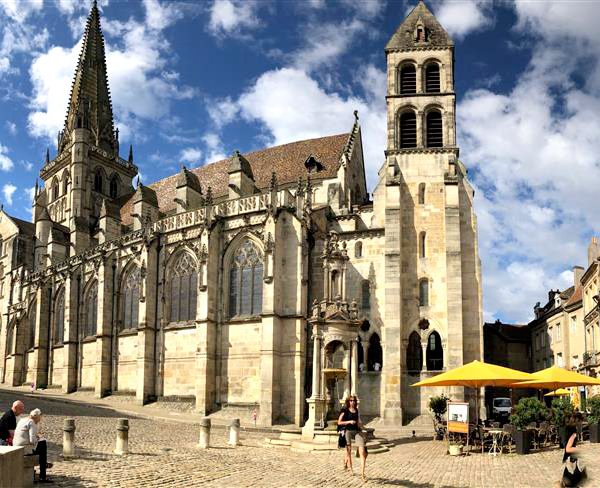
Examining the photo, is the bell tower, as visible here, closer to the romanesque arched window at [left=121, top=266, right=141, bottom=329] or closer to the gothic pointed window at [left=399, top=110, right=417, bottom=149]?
the gothic pointed window at [left=399, top=110, right=417, bottom=149]

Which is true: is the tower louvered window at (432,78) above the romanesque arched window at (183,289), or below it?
above

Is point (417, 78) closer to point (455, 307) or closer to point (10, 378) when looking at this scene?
point (455, 307)

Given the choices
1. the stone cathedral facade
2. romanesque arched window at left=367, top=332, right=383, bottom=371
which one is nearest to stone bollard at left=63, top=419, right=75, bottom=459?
the stone cathedral facade

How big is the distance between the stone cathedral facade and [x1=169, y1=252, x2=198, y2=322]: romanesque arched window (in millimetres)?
85

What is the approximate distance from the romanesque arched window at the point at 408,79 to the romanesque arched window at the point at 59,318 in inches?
1043

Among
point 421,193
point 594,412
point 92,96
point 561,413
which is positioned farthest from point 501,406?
point 92,96

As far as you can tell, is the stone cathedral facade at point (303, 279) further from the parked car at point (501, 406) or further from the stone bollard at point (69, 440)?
the stone bollard at point (69, 440)

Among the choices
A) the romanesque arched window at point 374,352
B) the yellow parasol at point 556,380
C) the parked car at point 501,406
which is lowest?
the parked car at point 501,406

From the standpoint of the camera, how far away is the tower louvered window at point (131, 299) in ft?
121

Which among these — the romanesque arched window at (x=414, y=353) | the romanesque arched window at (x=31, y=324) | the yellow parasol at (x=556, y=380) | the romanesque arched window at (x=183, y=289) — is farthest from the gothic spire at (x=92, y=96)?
the yellow parasol at (x=556, y=380)

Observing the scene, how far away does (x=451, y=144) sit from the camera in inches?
1270

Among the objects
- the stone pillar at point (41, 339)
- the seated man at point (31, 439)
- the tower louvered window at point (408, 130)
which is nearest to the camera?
the seated man at point (31, 439)

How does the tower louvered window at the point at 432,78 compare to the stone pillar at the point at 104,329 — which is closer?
the tower louvered window at the point at 432,78

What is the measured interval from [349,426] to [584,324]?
27.0 meters
